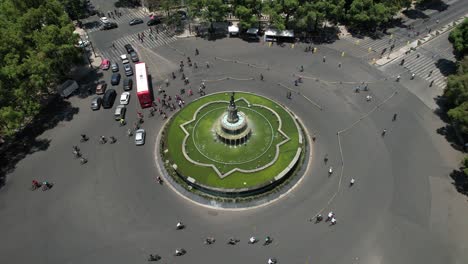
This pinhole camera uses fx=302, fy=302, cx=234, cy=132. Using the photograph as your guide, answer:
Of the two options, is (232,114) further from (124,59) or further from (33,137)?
(33,137)

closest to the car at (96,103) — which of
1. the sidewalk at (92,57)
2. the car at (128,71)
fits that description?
the car at (128,71)

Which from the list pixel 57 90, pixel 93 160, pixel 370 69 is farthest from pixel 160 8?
pixel 370 69

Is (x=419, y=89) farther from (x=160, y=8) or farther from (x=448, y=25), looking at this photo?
(x=160, y=8)

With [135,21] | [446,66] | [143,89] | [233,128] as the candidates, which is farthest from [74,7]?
[446,66]

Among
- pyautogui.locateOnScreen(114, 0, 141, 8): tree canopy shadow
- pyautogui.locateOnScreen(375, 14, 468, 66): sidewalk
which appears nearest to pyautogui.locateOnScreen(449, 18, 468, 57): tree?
pyautogui.locateOnScreen(375, 14, 468, 66): sidewalk

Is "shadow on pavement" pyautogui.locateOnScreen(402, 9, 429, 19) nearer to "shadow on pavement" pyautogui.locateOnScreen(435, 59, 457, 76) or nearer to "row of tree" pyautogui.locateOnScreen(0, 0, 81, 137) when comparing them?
"shadow on pavement" pyautogui.locateOnScreen(435, 59, 457, 76)
